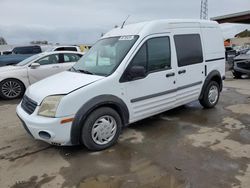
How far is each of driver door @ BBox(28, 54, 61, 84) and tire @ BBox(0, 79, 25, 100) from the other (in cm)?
40

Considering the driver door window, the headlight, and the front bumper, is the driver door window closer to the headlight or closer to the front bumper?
the headlight

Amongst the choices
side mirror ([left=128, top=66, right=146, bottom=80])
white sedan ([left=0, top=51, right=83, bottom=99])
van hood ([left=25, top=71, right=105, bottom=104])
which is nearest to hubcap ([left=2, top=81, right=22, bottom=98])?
white sedan ([left=0, top=51, right=83, bottom=99])

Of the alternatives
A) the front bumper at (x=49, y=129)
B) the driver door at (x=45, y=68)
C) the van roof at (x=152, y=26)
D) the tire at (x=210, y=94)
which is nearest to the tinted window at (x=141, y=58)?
the van roof at (x=152, y=26)

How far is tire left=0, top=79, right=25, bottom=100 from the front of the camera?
28.5 ft

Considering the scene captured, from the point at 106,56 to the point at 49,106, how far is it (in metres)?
1.49

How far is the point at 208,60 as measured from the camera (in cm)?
619

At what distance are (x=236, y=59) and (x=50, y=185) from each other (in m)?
11.4

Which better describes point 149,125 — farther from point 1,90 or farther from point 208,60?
point 1,90

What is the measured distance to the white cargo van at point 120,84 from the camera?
156 inches

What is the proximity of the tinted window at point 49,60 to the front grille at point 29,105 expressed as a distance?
16.8ft

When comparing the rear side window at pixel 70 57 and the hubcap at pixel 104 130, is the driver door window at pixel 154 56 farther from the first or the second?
the rear side window at pixel 70 57

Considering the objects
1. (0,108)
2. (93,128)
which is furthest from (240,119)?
(0,108)

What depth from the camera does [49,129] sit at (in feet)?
12.7

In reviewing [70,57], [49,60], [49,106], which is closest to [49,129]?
[49,106]
